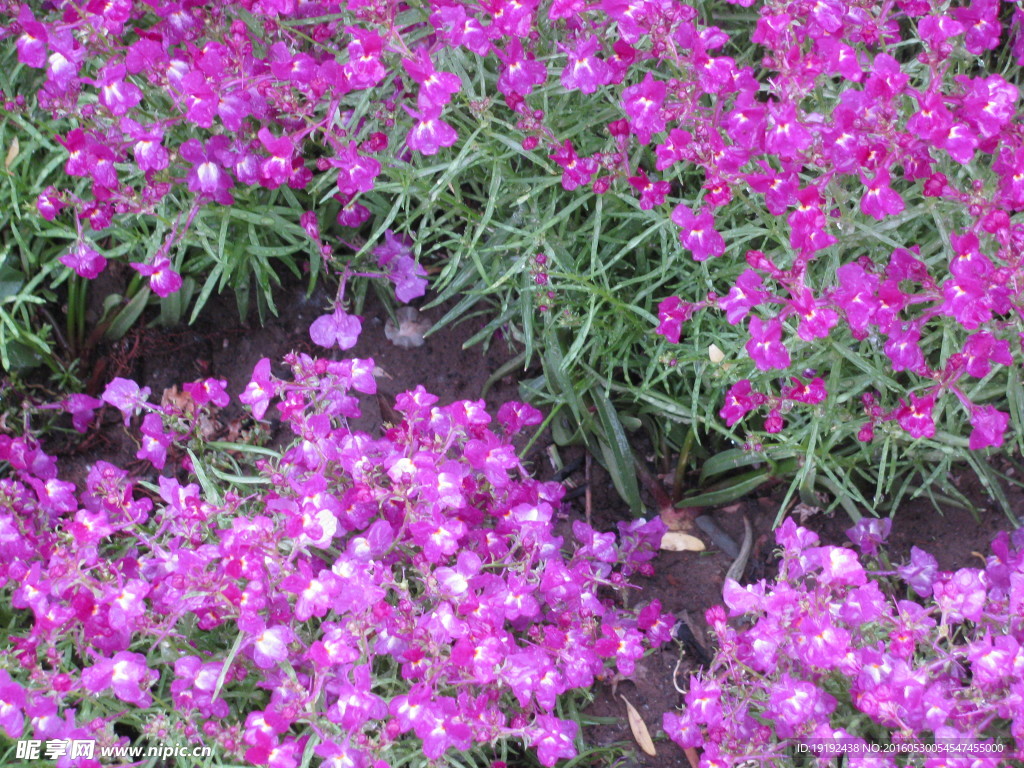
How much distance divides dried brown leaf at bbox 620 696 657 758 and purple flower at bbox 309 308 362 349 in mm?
1398

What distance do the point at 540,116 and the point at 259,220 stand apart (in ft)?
3.17

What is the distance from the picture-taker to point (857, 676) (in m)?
2.11

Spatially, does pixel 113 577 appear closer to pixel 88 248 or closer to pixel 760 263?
pixel 88 248

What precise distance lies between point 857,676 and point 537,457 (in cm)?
133

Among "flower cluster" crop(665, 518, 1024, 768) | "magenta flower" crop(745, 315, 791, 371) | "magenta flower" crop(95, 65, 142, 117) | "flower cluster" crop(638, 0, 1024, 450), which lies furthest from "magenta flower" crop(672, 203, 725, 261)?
"magenta flower" crop(95, 65, 142, 117)

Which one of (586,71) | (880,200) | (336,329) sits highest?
(586,71)

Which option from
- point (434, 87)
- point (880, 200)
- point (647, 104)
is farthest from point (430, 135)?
point (880, 200)

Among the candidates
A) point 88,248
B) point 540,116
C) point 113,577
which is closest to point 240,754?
point 113,577

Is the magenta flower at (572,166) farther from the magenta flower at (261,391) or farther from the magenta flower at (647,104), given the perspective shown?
the magenta flower at (261,391)

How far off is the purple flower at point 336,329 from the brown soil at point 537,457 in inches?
12.7

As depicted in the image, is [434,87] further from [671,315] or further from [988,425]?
[988,425]

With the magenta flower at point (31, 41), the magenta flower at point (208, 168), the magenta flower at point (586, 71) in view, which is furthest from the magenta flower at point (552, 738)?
the magenta flower at point (31, 41)

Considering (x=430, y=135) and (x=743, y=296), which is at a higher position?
(x=430, y=135)

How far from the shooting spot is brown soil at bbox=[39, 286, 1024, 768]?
2.72 meters
